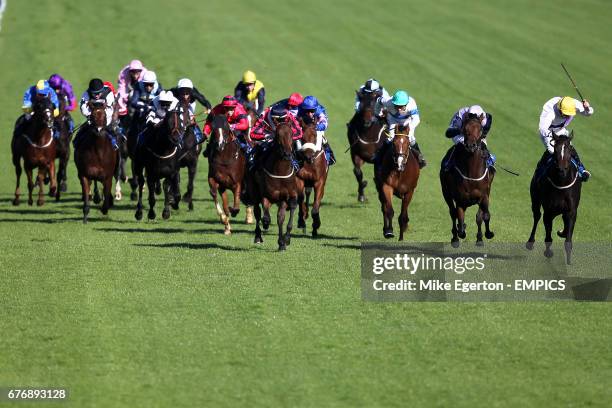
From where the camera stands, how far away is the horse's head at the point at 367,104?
969 inches

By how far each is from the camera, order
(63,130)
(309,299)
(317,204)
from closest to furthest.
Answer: (309,299), (317,204), (63,130)

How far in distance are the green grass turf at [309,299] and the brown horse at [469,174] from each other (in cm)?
173

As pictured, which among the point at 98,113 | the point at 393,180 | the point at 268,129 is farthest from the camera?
the point at 98,113

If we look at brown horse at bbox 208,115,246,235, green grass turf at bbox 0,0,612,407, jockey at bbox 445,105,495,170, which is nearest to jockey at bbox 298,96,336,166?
brown horse at bbox 208,115,246,235

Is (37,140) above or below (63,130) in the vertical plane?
below

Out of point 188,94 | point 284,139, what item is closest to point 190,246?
point 284,139

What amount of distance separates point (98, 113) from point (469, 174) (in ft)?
22.2

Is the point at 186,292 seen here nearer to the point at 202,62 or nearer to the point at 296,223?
the point at 296,223

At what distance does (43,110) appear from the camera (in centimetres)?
2455

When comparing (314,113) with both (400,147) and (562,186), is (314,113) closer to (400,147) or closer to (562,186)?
(400,147)

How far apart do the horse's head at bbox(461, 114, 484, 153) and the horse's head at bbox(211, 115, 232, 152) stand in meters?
4.31

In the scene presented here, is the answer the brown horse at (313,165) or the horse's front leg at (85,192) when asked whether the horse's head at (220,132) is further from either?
the horse's front leg at (85,192)

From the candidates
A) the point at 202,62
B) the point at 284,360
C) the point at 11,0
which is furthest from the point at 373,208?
the point at 11,0

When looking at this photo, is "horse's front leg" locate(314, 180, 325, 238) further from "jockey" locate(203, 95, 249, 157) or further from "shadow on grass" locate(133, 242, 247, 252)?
"shadow on grass" locate(133, 242, 247, 252)
